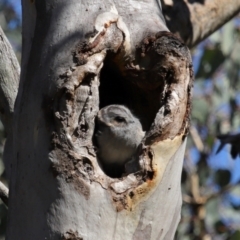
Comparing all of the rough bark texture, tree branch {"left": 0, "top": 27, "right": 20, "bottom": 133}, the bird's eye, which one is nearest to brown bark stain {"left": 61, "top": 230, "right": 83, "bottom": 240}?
the bird's eye

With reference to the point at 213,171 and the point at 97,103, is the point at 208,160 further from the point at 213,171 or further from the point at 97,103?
the point at 97,103

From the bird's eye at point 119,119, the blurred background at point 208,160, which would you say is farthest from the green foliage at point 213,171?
the bird's eye at point 119,119

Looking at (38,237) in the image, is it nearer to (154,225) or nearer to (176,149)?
(154,225)

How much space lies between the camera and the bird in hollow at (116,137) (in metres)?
1.70

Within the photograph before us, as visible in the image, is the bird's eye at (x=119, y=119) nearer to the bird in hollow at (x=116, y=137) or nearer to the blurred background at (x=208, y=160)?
the bird in hollow at (x=116, y=137)

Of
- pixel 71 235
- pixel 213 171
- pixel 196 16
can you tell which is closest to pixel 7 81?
pixel 71 235

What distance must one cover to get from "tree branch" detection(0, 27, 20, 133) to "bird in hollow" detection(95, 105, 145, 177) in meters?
0.30

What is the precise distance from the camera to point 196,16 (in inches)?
115

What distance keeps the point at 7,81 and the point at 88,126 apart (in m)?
0.53

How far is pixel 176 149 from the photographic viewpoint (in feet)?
5.19

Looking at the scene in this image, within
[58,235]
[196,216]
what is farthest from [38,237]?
[196,216]

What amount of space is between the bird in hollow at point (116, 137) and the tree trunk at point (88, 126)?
108mm

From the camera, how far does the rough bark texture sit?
2.83 meters

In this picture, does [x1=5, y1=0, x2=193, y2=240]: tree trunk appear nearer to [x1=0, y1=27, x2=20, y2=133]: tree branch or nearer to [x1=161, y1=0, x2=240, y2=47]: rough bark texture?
[x1=0, y1=27, x2=20, y2=133]: tree branch
